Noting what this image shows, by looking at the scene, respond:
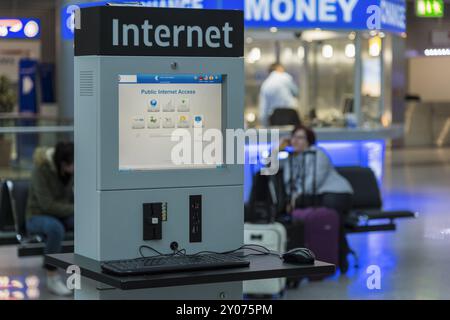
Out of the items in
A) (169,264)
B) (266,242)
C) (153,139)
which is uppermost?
(153,139)

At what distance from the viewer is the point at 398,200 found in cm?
1345

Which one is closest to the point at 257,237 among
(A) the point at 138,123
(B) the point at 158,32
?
(A) the point at 138,123

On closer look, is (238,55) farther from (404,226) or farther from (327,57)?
(327,57)

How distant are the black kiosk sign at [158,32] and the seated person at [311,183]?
4.36 m

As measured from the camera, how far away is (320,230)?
316 inches

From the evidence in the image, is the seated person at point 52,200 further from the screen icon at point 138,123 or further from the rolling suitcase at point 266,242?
the screen icon at point 138,123

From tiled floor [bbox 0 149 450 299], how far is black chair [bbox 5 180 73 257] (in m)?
0.31

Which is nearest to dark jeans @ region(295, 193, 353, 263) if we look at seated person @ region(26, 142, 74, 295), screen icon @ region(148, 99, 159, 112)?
seated person @ region(26, 142, 74, 295)

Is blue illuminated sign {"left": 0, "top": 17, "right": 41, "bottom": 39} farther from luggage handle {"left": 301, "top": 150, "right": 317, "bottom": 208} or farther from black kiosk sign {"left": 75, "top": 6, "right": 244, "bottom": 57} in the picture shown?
black kiosk sign {"left": 75, "top": 6, "right": 244, "bottom": 57}

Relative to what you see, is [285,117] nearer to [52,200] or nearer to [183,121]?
[52,200]

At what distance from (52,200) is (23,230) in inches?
14.2

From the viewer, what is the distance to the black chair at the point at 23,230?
747 cm
